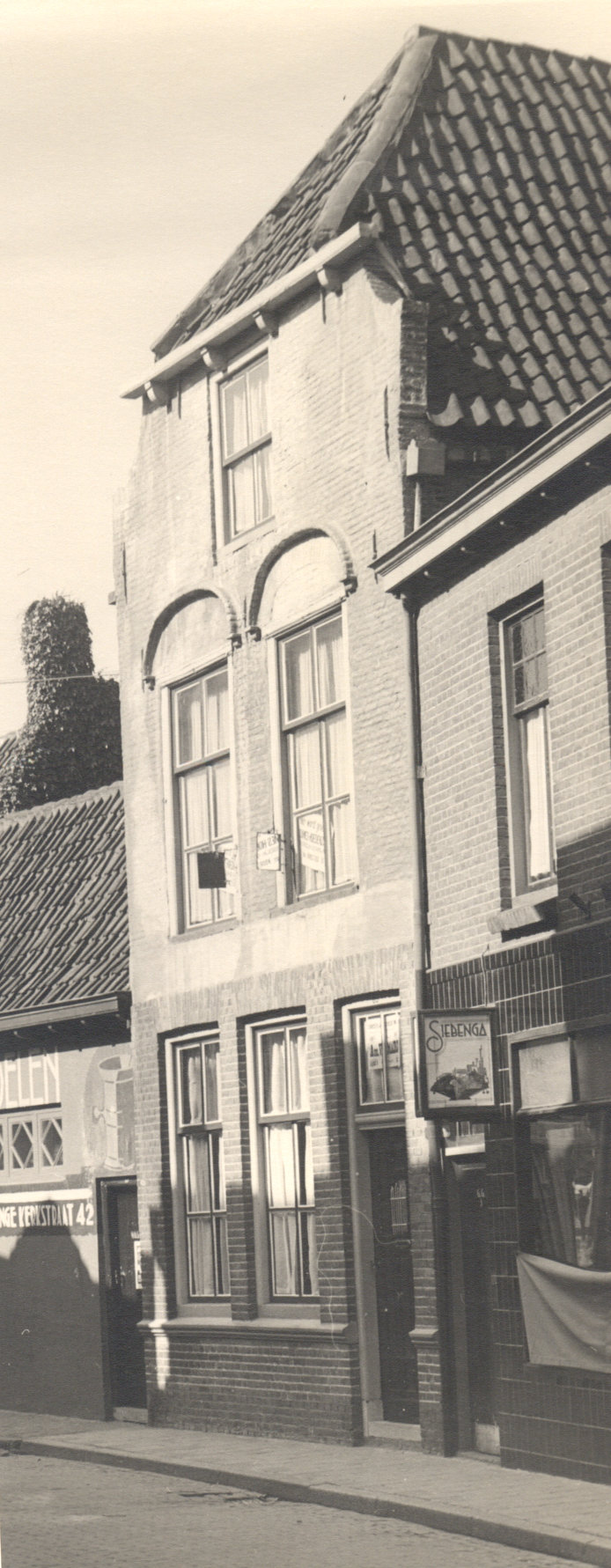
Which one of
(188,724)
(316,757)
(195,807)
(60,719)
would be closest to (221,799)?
(195,807)

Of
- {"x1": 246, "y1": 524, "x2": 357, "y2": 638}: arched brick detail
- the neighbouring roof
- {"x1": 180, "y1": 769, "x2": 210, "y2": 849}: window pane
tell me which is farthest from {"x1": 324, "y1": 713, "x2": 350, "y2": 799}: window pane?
the neighbouring roof

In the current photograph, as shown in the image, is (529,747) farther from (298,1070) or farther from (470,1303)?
(298,1070)

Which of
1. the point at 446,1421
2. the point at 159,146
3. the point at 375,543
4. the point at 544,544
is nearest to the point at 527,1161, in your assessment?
the point at 446,1421

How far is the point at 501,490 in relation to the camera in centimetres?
1470

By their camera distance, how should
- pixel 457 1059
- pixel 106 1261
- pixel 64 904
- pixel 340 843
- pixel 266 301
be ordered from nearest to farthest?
1. pixel 457 1059
2. pixel 340 843
3. pixel 266 301
4. pixel 106 1261
5. pixel 64 904

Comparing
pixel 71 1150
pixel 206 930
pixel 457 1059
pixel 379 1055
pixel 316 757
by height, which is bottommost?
pixel 71 1150

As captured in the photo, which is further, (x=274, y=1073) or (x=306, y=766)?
(x=274, y=1073)

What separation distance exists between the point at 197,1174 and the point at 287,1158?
1.46 m

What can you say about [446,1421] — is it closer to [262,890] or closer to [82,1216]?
[262,890]

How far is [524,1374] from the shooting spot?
47.6 feet

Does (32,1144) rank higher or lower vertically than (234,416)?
lower

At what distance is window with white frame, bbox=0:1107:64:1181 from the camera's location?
21.6m

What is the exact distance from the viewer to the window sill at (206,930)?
18859 millimetres

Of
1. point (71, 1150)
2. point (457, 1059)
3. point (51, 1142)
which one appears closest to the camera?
point (457, 1059)
